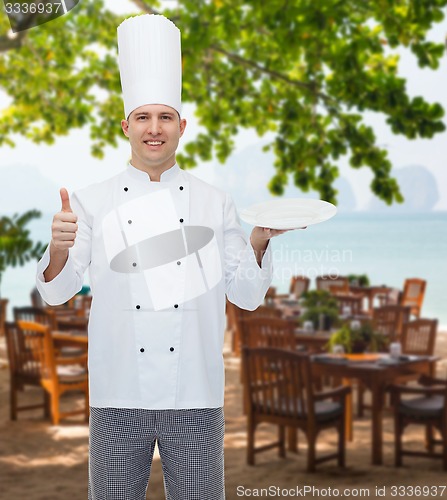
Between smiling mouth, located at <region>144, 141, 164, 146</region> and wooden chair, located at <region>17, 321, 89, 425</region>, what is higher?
smiling mouth, located at <region>144, 141, 164, 146</region>

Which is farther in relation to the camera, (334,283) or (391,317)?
(334,283)

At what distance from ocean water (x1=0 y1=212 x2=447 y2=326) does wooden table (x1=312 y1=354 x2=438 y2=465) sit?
20131 millimetres

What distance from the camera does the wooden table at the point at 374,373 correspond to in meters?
5.04

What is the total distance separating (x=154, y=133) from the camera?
181 centimetres

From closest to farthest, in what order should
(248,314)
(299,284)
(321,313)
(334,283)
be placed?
(321,313) < (248,314) < (334,283) < (299,284)

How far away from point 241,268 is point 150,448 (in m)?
0.46

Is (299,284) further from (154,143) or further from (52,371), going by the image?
(154,143)

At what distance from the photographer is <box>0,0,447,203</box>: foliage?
14.4ft

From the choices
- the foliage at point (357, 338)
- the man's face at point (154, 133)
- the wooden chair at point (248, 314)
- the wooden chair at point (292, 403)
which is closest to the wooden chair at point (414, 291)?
the wooden chair at point (248, 314)

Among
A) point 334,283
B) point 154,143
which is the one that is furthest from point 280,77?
point 334,283

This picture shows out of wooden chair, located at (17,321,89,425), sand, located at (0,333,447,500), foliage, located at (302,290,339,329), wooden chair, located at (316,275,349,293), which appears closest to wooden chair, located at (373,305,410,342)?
foliage, located at (302,290,339,329)

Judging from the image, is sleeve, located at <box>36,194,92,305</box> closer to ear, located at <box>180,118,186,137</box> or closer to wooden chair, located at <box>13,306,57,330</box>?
ear, located at <box>180,118,186,137</box>

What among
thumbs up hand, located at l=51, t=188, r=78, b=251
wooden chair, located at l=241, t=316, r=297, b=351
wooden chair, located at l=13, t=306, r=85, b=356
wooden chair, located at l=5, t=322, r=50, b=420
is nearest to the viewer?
thumbs up hand, located at l=51, t=188, r=78, b=251

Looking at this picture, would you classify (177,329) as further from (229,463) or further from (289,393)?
(229,463)
